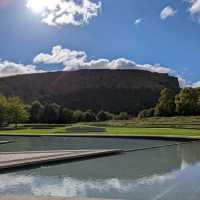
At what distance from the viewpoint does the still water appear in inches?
331

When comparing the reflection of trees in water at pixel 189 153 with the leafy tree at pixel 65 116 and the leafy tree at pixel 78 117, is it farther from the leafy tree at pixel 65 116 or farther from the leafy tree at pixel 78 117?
the leafy tree at pixel 78 117

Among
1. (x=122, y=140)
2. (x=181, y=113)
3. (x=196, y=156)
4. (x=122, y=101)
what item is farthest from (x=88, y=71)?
(x=196, y=156)

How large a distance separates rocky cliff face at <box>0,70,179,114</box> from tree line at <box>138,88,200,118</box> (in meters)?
38.3

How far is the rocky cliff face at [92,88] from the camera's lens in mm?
103125

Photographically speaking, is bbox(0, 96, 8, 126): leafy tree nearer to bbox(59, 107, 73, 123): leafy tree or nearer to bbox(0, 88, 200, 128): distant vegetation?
bbox(0, 88, 200, 128): distant vegetation

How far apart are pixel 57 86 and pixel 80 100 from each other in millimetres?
13214

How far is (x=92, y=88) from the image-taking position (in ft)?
361

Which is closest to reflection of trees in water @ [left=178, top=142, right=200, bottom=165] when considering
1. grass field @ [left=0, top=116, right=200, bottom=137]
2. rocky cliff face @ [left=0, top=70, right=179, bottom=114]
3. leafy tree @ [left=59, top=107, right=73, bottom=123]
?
grass field @ [left=0, top=116, right=200, bottom=137]

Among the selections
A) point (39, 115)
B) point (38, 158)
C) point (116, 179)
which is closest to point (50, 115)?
point (39, 115)

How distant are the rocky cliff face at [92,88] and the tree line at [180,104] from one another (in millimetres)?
38301

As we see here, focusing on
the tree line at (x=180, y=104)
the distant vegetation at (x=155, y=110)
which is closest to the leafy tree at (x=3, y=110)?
the distant vegetation at (x=155, y=110)

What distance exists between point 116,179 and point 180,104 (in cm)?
4898

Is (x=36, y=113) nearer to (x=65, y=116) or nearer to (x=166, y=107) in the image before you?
(x=65, y=116)

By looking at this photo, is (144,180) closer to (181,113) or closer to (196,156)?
(196,156)
